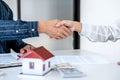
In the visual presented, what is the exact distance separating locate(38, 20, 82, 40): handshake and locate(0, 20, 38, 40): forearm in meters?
0.06

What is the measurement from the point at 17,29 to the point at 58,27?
0.28 m

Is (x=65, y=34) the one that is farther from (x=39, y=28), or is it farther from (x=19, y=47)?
(x=19, y=47)

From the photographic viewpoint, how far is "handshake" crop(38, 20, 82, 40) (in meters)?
1.34

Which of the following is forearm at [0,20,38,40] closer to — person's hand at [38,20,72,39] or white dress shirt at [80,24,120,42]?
person's hand at [38,20,72,39]

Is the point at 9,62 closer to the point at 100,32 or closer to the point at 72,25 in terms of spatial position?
the point at 72,25

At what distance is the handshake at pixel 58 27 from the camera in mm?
1339

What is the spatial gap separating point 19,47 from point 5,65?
0.49 meters

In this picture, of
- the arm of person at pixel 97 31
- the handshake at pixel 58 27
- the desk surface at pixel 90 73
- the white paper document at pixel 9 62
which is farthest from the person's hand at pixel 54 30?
the desk surface at pixel 90 73

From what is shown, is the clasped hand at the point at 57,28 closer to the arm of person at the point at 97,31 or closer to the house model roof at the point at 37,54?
the arm of person at the point at 97,31

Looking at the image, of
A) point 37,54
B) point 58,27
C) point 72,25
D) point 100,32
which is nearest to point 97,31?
point 100,32

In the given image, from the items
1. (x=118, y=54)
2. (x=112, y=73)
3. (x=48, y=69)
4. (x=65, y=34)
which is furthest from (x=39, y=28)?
(x=118, y=54)

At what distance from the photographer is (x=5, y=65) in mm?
1133

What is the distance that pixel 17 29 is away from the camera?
1.26 m

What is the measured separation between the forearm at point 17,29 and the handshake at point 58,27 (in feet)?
0.20
